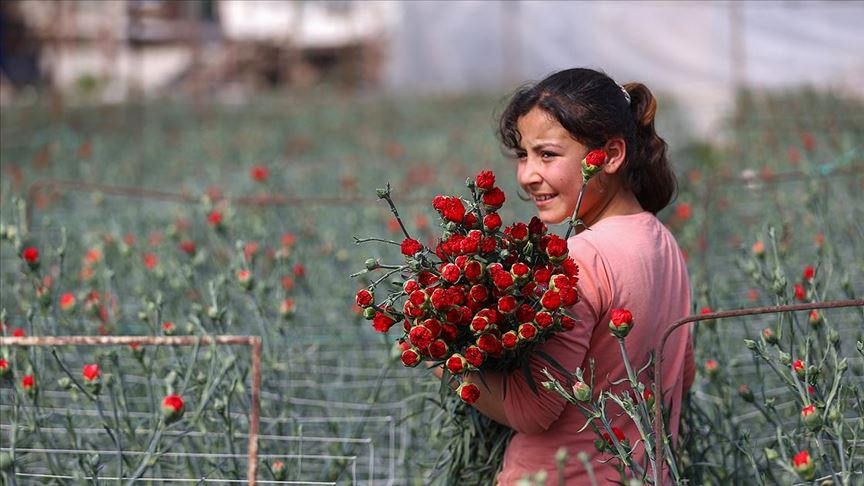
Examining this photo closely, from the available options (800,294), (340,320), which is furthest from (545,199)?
(340,320)

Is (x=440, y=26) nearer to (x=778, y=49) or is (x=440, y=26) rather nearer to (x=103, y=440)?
(x=778, y=49)

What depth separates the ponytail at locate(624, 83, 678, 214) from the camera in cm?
150

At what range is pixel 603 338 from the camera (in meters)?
1.40

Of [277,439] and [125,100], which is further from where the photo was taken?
[125,100]

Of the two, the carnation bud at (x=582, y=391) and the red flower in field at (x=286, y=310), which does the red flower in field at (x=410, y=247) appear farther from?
the red flower in field at (x=286, y=310)

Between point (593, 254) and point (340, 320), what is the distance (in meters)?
1.56

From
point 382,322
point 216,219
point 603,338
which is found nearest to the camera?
point 382,322

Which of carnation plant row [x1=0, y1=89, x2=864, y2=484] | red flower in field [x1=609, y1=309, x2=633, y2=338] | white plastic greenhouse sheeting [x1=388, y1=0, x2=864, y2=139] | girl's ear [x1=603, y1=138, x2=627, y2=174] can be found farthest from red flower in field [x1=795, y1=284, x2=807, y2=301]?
white plastic greenhouse sheeting [x1=388, y1=0, x2=864, y2=139]

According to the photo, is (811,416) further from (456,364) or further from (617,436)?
(456,364)

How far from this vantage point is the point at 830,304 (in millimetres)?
1249

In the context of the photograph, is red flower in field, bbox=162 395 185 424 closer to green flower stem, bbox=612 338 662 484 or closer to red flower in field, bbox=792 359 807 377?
green flower stem, bbox=612 338 662 484

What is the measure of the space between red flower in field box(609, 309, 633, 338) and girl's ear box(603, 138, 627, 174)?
0.25m

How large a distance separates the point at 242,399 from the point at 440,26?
40.6 ft

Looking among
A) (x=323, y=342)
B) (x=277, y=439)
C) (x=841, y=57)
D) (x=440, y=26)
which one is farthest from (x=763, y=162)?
(x=440, y=26)
